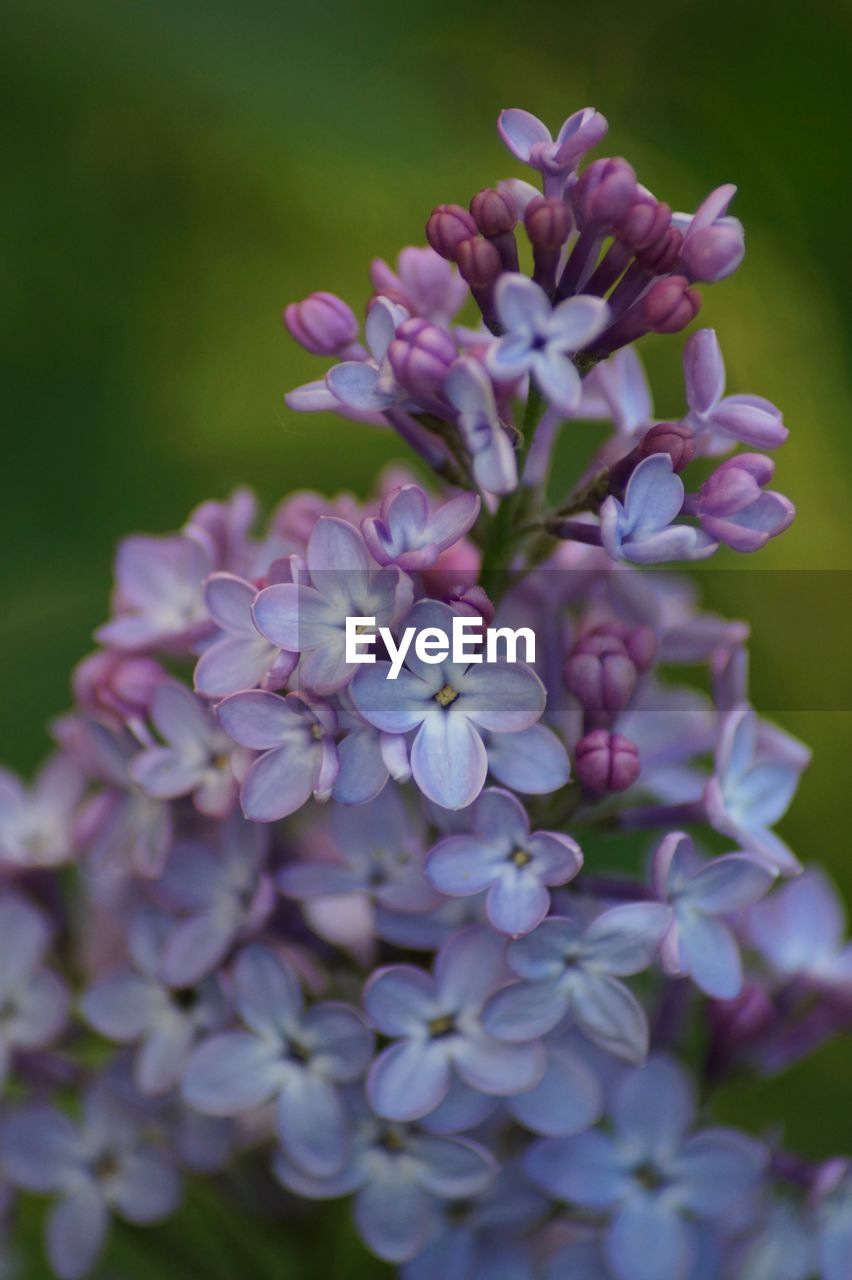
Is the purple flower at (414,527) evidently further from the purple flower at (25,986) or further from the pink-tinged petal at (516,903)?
the purple flower at (25,986)

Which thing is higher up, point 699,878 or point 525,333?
point 525,333

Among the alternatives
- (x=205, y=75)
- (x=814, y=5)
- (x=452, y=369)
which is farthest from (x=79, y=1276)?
(x=814, y=5)

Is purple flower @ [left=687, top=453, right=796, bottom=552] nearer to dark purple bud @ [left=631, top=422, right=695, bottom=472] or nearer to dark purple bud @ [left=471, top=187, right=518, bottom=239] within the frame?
dark purple bud @ [left=631, top=422, right=695, bottom=472]

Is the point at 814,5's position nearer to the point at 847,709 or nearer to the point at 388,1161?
the point at 847,709

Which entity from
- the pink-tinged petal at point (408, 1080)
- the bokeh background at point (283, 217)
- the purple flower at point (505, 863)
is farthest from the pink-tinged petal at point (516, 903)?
the bokeh background at point (283, 217)

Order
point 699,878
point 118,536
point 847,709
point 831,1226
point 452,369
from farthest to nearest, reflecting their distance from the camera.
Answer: point 118,536
point 847,709
point 831,1226
point 699,878
point 452,369

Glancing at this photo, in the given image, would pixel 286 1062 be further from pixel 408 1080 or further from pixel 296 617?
pixel 296 617
